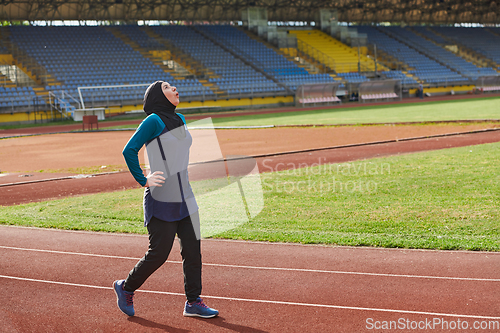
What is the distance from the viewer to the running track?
4.66m

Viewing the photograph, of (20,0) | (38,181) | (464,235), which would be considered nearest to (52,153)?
(38,181)

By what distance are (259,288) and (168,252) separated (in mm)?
1310

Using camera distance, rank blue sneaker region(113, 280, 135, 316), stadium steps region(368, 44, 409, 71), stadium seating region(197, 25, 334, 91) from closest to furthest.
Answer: blue sneaker region(113, 280, 135, 316) < stadium seating region(197, 25, 334, 91) < stadium steps region(368, 44, 409, 71)

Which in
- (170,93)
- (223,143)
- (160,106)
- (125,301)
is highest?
(170,93)

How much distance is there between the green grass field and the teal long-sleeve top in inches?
137

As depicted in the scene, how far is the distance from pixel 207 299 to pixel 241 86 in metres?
41.6

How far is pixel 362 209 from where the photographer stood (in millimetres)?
8875

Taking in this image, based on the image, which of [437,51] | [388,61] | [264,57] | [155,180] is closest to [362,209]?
[155,180]

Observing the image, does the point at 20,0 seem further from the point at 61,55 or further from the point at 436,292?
the point at 436,292

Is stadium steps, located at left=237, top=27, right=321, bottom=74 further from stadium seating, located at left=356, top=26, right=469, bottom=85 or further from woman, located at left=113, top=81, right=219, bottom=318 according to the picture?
woman, located at left=113, top=81, right=219, bottom=318

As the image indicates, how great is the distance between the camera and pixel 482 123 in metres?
22.9

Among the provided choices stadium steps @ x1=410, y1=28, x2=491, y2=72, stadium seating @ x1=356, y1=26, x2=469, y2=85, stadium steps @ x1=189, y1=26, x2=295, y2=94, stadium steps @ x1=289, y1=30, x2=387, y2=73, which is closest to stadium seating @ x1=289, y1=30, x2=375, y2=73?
stadium steps @ x1=289, y1=30, x2=387, y2=73

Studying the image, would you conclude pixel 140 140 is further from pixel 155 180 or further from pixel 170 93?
pixel 170 93

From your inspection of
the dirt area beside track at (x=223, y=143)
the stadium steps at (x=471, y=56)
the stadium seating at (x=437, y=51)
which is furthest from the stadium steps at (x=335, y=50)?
the dirt area beside track at (x=223, y=143)
